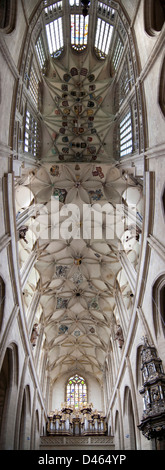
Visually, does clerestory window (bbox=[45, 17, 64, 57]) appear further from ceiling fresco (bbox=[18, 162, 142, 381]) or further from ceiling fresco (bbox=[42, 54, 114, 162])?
ceiling fresco (bbox=[18, 162, 142, 381])

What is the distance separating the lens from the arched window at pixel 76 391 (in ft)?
95.1

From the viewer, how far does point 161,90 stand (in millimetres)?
11742

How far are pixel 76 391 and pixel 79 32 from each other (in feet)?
90.2

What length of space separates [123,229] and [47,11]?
12308mm

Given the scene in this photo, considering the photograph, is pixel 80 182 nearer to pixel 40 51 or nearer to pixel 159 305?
pixel 40 51

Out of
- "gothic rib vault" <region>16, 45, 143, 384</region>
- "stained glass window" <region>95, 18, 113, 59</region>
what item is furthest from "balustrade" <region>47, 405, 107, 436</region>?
"stained glass window" <region>95, 18, 113, 59</region>

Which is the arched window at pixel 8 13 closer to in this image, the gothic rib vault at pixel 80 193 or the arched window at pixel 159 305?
the gothic rib vault at pixel 80 193

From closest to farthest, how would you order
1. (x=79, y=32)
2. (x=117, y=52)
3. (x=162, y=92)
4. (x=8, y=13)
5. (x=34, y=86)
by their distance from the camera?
(x=162, y=92)
(x=8, y=13)
(x=34, y=86)
(x=117, y=52)
(x=79, y=32)

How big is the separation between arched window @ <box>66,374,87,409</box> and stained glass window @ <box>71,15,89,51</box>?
26.3 meters

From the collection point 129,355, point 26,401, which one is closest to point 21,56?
point 129,355

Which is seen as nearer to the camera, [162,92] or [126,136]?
[162,92]

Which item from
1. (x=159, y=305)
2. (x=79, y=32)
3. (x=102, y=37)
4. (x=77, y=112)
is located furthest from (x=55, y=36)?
(x=159, y=305)

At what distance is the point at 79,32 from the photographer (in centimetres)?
2044

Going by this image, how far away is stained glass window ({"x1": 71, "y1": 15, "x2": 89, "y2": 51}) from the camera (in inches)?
780
